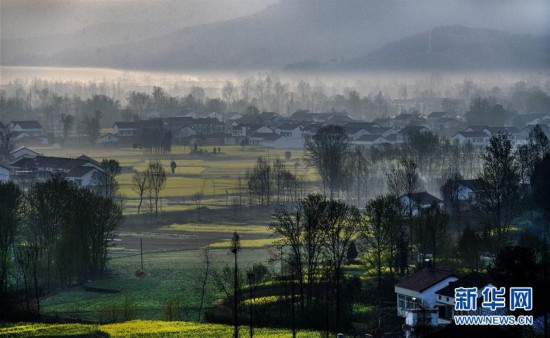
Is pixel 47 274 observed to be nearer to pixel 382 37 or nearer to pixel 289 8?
pixel 382 37

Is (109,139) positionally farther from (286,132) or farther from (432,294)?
(432,294)

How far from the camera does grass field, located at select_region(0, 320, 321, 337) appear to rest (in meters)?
13.6

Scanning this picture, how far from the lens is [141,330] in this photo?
45.5 ft

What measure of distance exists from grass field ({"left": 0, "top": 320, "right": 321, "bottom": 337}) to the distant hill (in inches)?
2262

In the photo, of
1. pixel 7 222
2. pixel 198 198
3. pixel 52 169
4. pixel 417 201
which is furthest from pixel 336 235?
pixel 52 169

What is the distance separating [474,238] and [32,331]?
737 cm

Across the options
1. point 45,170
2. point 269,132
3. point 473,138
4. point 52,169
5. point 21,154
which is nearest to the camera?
point 52,169

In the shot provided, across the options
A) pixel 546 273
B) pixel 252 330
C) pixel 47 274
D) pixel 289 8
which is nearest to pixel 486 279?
pixel 546 273

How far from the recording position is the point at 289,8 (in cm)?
10600

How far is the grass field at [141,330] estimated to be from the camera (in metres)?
13.6

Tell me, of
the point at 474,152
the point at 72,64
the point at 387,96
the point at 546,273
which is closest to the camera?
the point at 546,273

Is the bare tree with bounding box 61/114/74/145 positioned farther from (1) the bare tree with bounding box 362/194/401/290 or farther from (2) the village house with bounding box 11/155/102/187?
(1) the bare tree with bounding box 362/194/401/290

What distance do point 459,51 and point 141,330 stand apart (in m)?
65.9

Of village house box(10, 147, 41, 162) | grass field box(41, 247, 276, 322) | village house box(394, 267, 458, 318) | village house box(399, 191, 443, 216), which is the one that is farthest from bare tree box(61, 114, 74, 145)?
village house box(394, 267, 458, 318)
